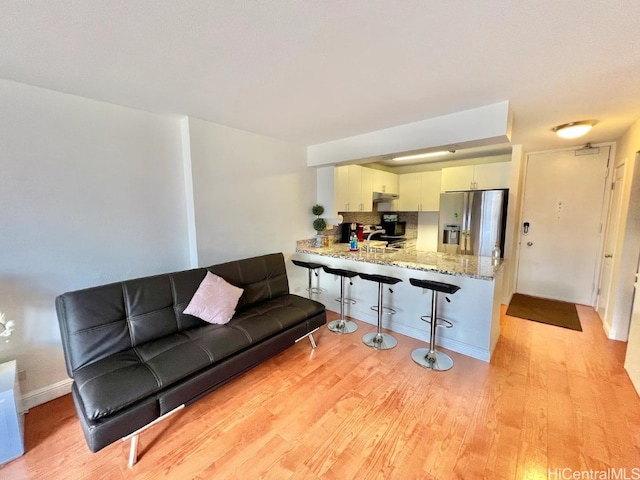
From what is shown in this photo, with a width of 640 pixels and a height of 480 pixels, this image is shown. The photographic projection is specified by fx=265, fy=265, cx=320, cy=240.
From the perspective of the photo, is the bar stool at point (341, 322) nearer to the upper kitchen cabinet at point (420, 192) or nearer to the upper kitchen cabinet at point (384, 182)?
the upper kitchen cabinet at point (384, 182)

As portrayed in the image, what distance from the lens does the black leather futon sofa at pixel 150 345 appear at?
4.94ft

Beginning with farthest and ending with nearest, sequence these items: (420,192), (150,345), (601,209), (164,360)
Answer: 1. (420,192)
2. (601,209)
3. (150,345)
4. (164,360)

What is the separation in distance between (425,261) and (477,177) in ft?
6.69

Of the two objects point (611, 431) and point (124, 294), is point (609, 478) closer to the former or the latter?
point (611, 431)

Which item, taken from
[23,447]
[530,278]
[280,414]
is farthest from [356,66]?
[530,278]

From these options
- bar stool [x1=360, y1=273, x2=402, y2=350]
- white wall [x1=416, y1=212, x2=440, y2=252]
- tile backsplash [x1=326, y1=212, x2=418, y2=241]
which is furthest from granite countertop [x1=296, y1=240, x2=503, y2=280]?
white wall [x1=416, y1=212, x2=440, y2=252]

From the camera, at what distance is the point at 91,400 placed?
1449 millimetres

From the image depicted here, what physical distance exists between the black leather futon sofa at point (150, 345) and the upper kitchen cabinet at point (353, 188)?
195 centimetres

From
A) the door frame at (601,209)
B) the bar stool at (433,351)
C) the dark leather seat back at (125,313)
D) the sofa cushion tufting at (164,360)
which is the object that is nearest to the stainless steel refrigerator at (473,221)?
the door frame at (601,209)

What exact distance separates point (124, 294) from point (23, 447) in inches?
39.5

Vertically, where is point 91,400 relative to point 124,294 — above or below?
below

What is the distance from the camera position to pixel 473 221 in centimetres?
393

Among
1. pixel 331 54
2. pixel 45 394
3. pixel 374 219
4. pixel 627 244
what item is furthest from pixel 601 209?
pixel 45 394

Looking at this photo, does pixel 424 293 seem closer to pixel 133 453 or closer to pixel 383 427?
pixel 383 427
